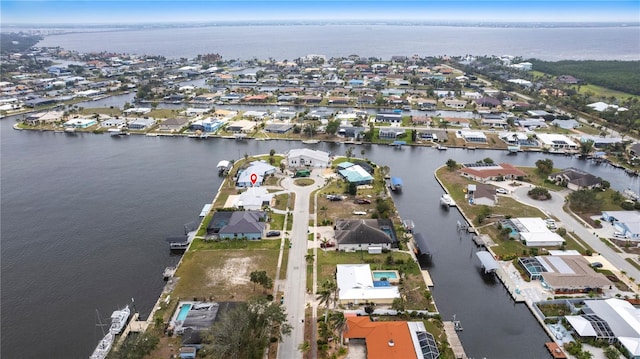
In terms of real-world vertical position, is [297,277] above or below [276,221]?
below

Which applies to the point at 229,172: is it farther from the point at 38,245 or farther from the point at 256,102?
the point at 256,102

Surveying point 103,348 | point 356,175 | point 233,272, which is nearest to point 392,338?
point 233,272

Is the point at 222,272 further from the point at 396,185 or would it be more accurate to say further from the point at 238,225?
the point at 396,185

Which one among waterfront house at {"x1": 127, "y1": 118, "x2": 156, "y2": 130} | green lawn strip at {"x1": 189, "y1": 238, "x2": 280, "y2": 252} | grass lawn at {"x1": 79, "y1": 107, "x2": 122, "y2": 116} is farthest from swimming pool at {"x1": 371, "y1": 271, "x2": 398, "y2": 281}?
grass lawn at {"x1": 79, "y1": 107, "x2": 122, "y2": 116}

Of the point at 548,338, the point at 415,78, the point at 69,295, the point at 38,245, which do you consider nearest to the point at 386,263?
the point at 548,338

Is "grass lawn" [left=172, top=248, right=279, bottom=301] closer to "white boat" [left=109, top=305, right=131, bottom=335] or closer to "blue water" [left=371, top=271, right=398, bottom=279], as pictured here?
"white boat" [left=109, top=305, right=131, bottom=335]

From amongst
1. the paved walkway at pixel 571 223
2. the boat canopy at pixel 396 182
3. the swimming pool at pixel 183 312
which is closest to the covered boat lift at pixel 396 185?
the boat canopy at pixel 396 182
